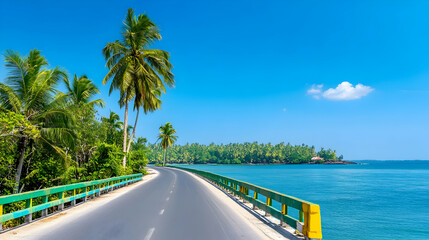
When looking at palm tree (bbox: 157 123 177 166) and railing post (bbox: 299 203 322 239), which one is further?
palm tree (bbox: 157 123 177 166)

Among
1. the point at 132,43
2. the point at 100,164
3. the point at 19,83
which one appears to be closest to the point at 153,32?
the point at 132,43

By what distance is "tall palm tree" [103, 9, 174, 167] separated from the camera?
2884 cm

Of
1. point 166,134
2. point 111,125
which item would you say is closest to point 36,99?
point 111,125

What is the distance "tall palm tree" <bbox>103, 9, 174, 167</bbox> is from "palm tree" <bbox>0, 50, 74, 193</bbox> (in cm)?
1145

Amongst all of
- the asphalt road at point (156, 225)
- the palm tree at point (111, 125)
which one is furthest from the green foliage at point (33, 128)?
the palm tree at point (111, 125)

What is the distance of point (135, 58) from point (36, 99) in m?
14.4

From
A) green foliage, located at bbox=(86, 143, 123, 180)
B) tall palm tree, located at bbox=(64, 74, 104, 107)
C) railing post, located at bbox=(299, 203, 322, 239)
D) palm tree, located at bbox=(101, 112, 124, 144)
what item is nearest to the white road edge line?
railing post, located at bbox=(299, 203, 322, 239)

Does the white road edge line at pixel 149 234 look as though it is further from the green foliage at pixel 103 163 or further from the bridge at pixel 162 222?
the green foliage at pixel 103 163

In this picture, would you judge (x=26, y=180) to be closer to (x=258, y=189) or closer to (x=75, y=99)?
(x=75, y=99)

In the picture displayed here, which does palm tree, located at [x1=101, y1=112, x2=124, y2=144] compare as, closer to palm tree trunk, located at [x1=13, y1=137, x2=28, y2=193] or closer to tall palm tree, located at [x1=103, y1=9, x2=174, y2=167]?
tall palm tree, located at [x1=103, y1=9, x2=174, y2=167]

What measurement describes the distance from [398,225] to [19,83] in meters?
24.9

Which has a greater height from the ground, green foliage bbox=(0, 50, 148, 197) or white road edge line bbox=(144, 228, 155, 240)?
green foliage bbox=(0, 50, 148, 197)

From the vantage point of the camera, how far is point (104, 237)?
24.5 feet

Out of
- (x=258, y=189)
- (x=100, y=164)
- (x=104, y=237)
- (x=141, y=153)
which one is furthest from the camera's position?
(x=141, y=153)
